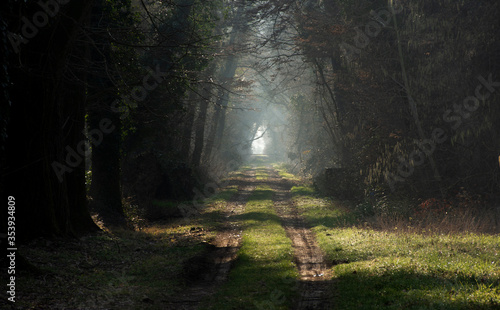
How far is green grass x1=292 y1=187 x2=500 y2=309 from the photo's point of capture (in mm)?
6840

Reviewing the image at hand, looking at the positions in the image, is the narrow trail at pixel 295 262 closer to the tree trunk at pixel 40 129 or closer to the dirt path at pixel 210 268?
the dirt path at pixel 210 268

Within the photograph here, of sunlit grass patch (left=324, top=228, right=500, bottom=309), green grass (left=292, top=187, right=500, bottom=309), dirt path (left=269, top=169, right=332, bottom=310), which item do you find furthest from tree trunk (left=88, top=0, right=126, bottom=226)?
sunlit grass patch (left=324, top=228, right=500, bottom=309)

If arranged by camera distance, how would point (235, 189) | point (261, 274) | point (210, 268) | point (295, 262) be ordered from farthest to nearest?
point (235, 189) < point (295, 262) < point (210, 268) < point (261, 274)

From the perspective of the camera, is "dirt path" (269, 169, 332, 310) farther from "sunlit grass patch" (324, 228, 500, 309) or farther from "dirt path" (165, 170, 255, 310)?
"dirt path" (165, 170, 255, 310)

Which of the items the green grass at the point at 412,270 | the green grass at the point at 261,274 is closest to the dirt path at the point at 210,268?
the green grass at the point at 261,274

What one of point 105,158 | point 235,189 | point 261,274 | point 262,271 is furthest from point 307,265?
point 235,189

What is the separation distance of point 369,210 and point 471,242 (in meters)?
6.98

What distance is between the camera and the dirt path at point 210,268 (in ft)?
26.6

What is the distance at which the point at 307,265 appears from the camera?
1055 centimetres

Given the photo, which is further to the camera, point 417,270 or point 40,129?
point 40,129

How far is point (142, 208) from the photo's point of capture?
63.7 ft

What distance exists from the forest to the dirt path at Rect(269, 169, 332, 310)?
0.06 meters

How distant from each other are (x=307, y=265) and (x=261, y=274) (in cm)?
153

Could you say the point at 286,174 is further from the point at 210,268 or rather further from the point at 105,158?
the point at 210,268
